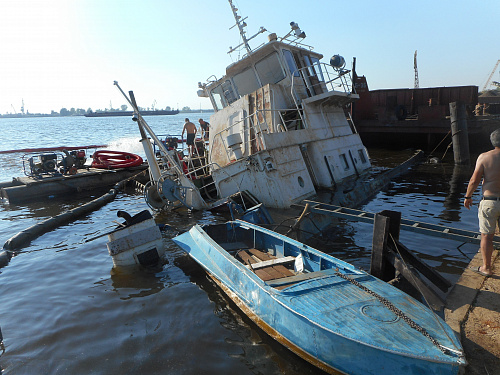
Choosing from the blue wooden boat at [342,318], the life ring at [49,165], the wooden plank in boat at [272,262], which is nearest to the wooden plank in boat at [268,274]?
the blue wooden boat at [342,318]

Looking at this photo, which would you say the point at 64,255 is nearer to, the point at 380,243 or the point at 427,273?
the point at 380,243

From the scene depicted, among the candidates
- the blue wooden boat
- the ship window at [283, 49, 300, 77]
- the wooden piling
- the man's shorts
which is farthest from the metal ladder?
the ship window at [283, 49, 300, 77]

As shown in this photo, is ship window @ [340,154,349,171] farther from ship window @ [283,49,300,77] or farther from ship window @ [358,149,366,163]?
ship window @ [283,49,300,77]

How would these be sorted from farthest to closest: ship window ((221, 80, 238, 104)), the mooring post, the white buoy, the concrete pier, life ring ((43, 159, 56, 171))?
1. the mooring post
2. life ring ((43, 159, 56, 171))
3. ship window ((221, 80, 238, 104))
4. the white buoy
5. the concrete pier

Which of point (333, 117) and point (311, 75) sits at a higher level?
point (311, 75)

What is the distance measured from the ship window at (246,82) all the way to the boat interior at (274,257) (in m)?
6.75

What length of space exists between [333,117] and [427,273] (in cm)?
907

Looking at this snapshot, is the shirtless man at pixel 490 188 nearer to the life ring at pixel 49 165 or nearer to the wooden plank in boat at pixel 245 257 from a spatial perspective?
the wooden plank in boat at pixel 245 257

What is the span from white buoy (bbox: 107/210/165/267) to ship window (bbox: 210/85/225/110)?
23.2 feet

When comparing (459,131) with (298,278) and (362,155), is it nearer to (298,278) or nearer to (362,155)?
(362,155)

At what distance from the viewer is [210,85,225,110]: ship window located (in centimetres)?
1371

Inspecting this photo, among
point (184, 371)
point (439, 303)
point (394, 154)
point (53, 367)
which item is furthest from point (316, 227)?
point (394, 154)

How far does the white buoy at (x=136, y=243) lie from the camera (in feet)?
24.7

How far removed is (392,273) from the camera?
5445 mm
